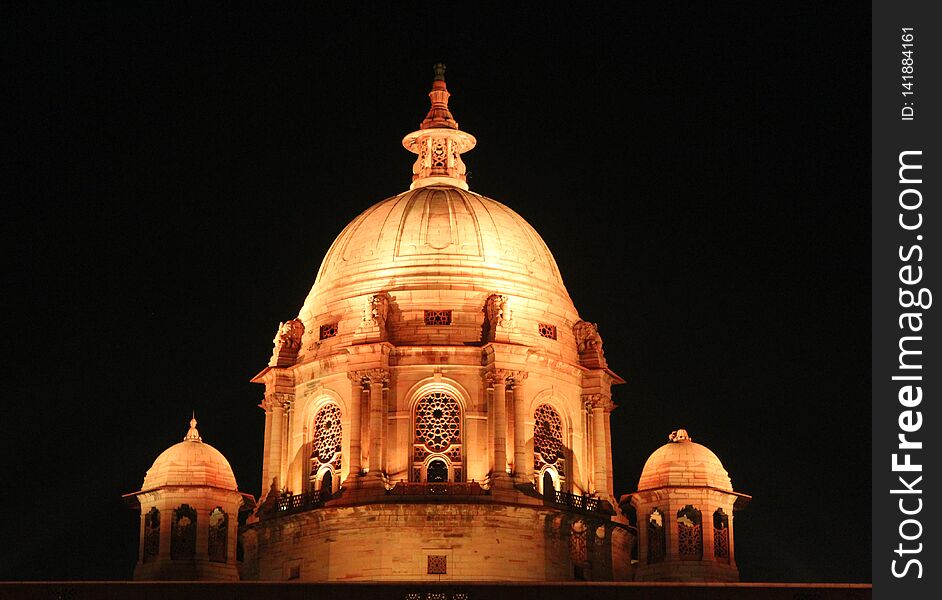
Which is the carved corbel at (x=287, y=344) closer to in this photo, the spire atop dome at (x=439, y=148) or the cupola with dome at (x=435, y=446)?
the cupola with dome at (x=435, y=446)

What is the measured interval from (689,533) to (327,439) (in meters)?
16.2

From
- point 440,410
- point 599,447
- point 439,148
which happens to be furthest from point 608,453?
point 439,148

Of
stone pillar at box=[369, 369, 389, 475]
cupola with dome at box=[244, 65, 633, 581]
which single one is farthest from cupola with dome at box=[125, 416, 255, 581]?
stone pillar at box=[369, 369, 389, 475]

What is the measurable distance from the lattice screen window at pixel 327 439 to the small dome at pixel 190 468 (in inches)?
182

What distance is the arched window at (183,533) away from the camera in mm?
87688

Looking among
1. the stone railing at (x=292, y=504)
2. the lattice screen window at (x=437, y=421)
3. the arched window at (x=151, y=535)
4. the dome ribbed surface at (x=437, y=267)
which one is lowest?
the arched window at (x=151, y=535)

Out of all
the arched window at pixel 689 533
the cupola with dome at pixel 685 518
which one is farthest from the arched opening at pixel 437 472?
the arched window at pixel 689 533

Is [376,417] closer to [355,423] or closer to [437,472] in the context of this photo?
[355,423]

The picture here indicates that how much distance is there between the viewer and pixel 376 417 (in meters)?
85.2

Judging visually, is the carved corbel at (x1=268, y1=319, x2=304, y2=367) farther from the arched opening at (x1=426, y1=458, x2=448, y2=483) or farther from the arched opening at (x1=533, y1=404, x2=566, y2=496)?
the arched opening at (x1=533, y1=404, x2=566, y2=496)

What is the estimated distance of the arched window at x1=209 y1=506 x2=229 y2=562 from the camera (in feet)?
291

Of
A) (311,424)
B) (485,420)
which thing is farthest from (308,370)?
(485,420)

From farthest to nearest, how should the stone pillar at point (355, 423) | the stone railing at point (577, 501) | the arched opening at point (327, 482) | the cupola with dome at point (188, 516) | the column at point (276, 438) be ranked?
the column at point (276, 438)
the cupola with dome at point (188, 516)
the arched opening at point (327, 482)
the stone railing at point (577, 501)
the stone pillar at point (355, 423)
